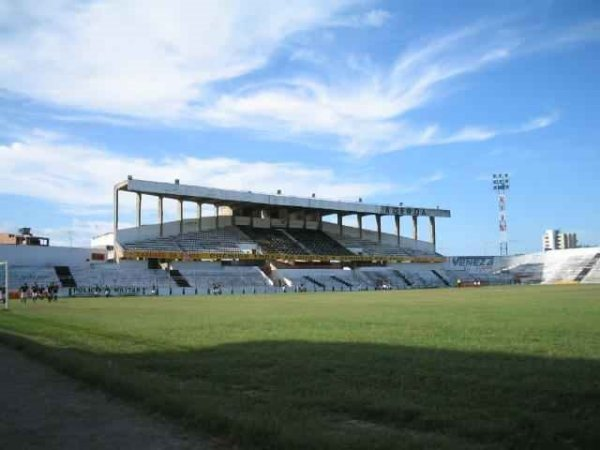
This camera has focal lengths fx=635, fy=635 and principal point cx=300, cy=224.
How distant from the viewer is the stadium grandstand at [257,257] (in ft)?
235

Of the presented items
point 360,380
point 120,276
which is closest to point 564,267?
point 120,276

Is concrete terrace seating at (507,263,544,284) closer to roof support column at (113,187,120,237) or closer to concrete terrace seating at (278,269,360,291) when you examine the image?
concrete terrace seating at (278,269,360,291)

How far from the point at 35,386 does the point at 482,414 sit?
7.11m

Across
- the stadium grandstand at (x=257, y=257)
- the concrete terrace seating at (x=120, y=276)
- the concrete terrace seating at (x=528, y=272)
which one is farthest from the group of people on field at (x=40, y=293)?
the concrete terrace seating at (x=528, y=272)

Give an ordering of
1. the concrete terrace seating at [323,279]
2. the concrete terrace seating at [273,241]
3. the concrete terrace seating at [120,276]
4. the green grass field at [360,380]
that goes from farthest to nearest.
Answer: the concrete terrace seating at [273,241]
the concrete terrace seating at [323,279]
the concrete terrace seating at [120,276]
the green grass field at [360,380]

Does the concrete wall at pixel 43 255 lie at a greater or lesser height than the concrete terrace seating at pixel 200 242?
lesser

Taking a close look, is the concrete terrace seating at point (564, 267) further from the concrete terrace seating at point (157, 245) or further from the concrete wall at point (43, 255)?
the concrete wall at point (43, 255)

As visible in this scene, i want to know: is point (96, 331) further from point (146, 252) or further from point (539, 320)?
point (146, 252)

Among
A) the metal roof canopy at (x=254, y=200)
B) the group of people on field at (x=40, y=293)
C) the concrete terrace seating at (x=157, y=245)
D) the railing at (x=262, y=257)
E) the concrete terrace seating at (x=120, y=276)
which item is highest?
the metal roof canopy at (x=254, y=200)

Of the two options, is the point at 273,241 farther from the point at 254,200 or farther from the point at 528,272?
the point at 528,272

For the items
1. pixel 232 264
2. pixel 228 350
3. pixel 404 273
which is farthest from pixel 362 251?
pixel 228 350

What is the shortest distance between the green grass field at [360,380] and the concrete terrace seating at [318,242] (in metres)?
79.0

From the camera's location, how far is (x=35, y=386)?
10320 millimetres

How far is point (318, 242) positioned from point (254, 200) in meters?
15.6
